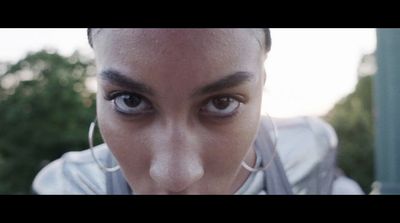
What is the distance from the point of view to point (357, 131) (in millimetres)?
1985

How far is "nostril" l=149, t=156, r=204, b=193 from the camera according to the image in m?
1.66

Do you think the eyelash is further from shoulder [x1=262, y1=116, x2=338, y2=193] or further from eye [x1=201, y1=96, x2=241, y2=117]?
shoulder [x1=262, y1=116, x2=338, y2=193]

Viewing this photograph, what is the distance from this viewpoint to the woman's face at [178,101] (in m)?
1.59

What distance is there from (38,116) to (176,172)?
57cm

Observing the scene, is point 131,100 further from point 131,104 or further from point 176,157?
point 176,157

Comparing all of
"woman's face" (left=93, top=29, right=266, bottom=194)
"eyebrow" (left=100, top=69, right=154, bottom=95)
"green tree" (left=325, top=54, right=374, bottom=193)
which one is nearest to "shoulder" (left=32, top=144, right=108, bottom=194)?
"woman's face" (left=93, top=29, right=266, bottom=194)

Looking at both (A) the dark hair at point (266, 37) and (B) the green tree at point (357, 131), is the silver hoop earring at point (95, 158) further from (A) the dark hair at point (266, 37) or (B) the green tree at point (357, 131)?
(B) the green tree at point (357, 131)

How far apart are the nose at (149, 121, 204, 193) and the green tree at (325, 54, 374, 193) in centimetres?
47

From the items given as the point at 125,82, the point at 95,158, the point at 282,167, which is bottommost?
the point at 282,167

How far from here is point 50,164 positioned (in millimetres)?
1845

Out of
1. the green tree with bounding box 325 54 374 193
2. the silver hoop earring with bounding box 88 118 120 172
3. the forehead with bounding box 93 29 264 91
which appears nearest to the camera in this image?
the forehead with bounding box 93 29 264 91

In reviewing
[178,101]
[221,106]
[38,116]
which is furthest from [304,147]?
[38,116]

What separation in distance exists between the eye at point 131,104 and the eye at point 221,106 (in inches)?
6.1

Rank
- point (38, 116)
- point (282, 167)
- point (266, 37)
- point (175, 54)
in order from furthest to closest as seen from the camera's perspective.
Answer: point (38, 116), point (282, 167), point (266, 37), point (175, 54)
